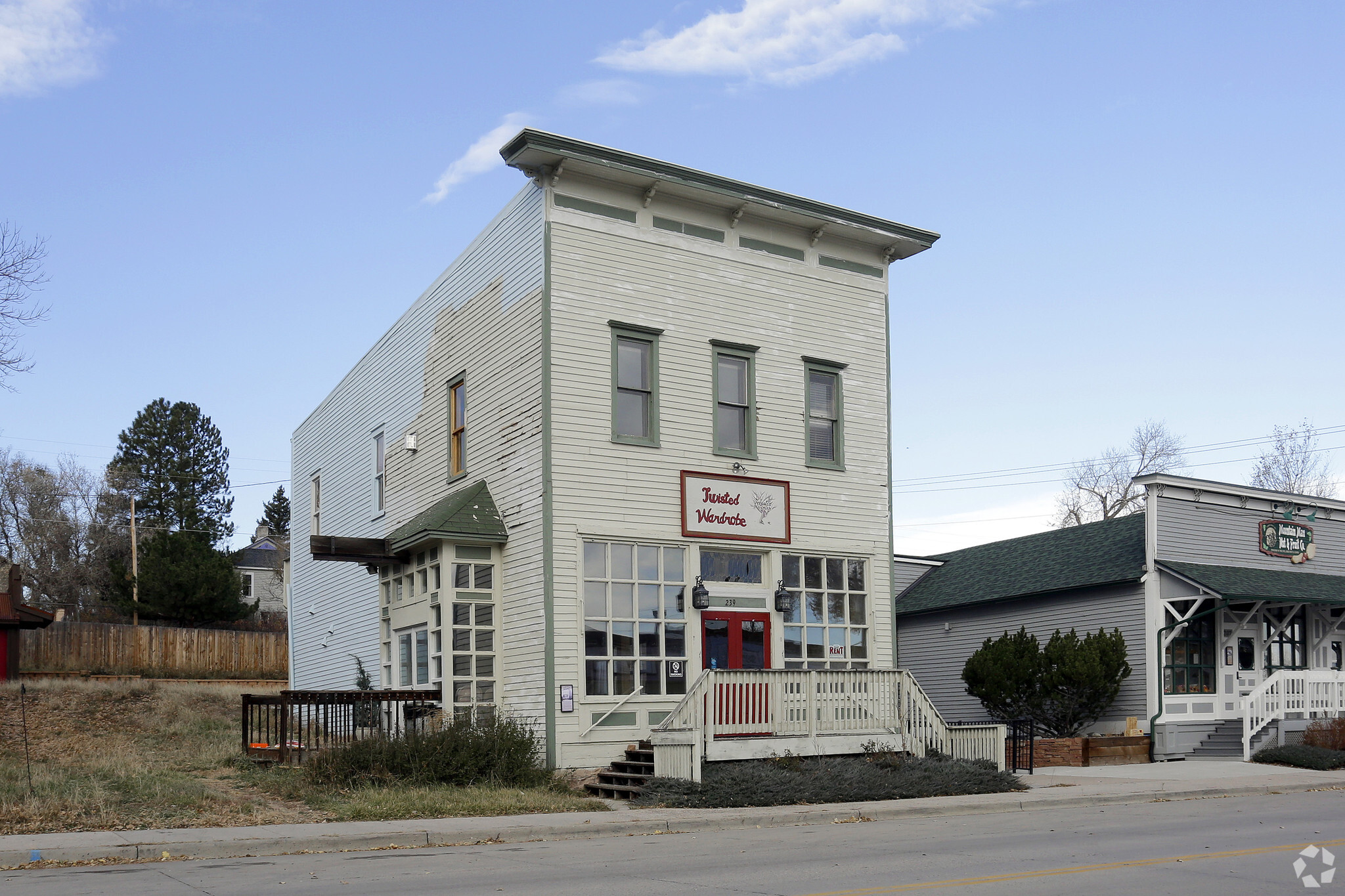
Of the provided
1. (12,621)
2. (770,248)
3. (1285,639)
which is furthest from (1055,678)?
(12,621)

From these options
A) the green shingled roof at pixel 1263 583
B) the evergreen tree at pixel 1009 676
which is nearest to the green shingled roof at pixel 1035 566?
the green shingled roof at pixel 1263 583

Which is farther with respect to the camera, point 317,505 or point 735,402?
point 317,505

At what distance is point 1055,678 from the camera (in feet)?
82.6

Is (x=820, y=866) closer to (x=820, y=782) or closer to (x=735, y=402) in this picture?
(x=820, y=782)

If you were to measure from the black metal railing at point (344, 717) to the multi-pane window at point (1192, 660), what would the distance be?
1560 cm

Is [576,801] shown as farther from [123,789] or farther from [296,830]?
[123,789]

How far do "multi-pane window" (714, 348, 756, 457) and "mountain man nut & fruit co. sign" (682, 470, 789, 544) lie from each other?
0.59 meters

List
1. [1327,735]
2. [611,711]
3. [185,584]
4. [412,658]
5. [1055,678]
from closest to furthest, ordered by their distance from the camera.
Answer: [611,711] < [412,658] < [1327,735] < [1055,678] < [185,584]

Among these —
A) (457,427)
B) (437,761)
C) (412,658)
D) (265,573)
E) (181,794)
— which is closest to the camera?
(181,794)

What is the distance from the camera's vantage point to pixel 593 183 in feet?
65.2

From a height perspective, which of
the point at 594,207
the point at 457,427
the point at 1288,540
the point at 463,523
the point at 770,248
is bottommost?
the point at 1288,540

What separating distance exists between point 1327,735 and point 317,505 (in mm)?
23448

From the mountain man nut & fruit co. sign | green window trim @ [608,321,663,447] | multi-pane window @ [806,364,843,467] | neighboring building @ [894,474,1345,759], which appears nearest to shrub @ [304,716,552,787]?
the mountain man nut & fruit co. sign

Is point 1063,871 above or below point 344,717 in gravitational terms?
below
